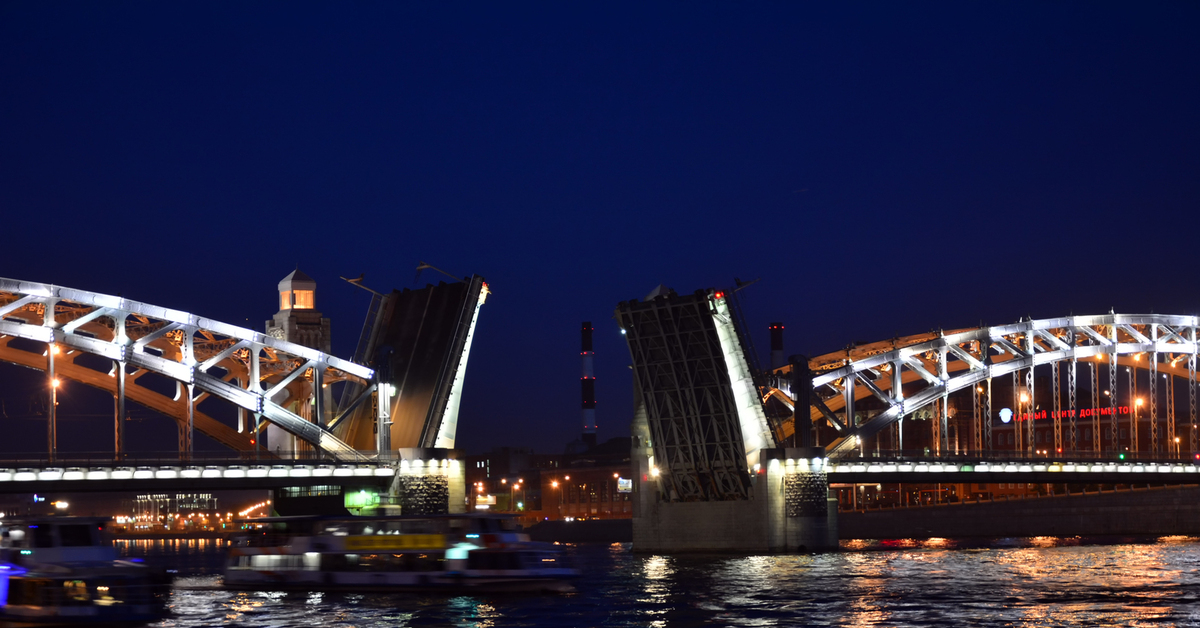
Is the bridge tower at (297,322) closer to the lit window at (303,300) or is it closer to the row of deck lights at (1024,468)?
the lit window at (303,300)

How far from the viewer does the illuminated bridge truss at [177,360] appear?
247 ft

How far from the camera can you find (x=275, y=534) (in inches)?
2250

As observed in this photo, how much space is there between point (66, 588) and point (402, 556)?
16.1m

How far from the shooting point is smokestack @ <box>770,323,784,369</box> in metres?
133

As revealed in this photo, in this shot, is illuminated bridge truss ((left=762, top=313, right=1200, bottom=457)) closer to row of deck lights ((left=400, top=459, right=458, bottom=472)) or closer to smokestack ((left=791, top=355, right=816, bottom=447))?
smokestack ((left=791, top=355, right=816, bottom=447))

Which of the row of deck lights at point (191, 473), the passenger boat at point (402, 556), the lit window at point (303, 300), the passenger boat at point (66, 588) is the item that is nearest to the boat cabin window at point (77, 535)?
the passenger boat at point (66, 588)

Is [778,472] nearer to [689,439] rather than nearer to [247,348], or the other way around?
[689,439]

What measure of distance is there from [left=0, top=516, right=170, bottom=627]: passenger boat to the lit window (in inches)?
2175

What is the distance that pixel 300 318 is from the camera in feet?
316

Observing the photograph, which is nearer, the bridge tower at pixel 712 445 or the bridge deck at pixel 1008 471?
the bridge tower at pixel 712 445

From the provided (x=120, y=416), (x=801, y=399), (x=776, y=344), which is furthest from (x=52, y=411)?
(x=776, y=344)

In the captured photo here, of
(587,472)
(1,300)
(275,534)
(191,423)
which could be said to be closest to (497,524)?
(275,534)

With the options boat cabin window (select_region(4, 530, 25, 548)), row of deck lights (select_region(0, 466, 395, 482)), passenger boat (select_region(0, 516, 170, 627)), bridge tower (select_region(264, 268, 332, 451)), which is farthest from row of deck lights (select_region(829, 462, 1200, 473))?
boat cabin window (select_region(4, 530, 25, 548))

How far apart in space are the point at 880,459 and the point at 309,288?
124ft
